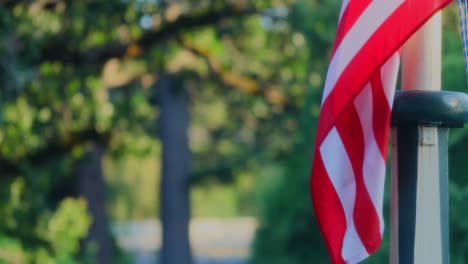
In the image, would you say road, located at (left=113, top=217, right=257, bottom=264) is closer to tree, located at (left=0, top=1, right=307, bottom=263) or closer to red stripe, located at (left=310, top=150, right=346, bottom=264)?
tree, located at (left=0, top=1, right=307, bottom=263)

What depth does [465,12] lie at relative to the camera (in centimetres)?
407

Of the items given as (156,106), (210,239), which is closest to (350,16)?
(156,106)

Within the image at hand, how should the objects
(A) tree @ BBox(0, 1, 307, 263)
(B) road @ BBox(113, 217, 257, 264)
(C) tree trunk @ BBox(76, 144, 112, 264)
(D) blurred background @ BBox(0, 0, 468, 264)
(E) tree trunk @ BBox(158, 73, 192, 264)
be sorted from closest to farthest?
1. (D) blurred background @ BBox(0, 0, 468, 264)
2. (A) tree @ BBox(0, 1, 307, 263)
3. (C) tree trunk @ BBox(76, 144, 112, 264)
4. (E) tree trunk @ BBox(158, 73, 192, 264)
5. (B) road @ BBox(113, 217, 257, 264)

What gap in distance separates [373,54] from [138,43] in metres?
9.07

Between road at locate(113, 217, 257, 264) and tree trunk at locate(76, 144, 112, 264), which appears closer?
tree trunk at locate(76, 144, 112, 264)

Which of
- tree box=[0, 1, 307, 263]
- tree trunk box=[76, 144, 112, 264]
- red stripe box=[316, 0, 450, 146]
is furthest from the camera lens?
tree trunk box=[76, 144, 112, 264]

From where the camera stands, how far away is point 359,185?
4254 mm

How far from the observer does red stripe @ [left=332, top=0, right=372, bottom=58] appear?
13.7 ft

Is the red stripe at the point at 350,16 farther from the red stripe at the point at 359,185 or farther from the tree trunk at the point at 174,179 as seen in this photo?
the tree trunk at the point at 174,179

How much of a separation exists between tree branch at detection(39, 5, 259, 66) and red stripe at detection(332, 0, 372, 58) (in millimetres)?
8394

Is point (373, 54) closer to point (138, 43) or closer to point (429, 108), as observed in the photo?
point (429, 108)

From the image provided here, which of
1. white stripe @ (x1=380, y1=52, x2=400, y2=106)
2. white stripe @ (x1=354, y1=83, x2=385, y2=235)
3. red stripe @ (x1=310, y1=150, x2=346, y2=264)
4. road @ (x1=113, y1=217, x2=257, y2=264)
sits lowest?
red stripe @ (x1=310, y1=150, x2=346, y2=264)

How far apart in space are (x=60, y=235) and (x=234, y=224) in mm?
57951

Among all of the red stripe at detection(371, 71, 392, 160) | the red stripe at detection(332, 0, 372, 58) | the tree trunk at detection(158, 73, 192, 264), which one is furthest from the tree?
the red stripe at detection(371, 71, 392, 160)
